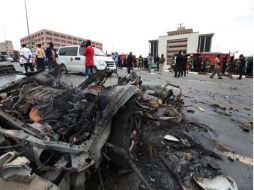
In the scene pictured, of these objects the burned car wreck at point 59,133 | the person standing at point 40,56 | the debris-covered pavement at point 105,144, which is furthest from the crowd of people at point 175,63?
the burned car wreck at point 59,133

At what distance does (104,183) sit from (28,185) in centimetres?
96

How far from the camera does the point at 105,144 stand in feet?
6.28

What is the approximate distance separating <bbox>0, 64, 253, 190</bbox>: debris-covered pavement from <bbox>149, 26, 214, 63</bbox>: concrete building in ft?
188

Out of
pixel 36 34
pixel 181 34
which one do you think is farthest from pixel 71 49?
pixel 36 34

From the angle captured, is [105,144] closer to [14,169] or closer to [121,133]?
[121,133]

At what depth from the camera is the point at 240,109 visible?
533cm

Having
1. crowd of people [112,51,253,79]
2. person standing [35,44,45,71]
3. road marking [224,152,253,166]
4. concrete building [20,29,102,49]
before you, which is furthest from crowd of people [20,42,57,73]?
concrete building [20,29,102,49]

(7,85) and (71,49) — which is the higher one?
(71,49)

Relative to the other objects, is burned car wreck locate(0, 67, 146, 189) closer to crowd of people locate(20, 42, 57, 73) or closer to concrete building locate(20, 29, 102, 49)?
crowd of people locate(20, 42, 57, 73)

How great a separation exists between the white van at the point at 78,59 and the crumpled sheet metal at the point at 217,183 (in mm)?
8679

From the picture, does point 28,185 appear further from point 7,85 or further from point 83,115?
point 7,85

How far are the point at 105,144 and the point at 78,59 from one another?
973cm

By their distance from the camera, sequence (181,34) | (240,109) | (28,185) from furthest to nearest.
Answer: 1. (181,34)
2. (240,109)
3. (28,185)

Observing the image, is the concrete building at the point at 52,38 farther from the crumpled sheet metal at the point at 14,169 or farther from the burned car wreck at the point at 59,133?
the crumpled sheet metal at the point at 14,169
